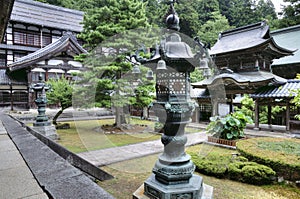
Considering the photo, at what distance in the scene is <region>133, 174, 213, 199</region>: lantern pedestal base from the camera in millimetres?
2996

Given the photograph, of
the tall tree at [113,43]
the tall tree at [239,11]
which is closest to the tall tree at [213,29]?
the tall tree at [239,11]

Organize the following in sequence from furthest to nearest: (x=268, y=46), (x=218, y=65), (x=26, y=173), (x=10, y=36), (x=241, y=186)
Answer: (x=10, y=36) → (x=218, y=65) → (x=268, y=46) → (x=241, y=186) → (x=26, y=173)

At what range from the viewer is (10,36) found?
20.0 m

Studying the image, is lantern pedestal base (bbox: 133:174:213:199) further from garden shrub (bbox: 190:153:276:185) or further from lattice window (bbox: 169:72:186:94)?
garden shrub (bbox: 190:153:276:185)

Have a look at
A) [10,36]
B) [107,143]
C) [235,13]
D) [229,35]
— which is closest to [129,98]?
[107,143]

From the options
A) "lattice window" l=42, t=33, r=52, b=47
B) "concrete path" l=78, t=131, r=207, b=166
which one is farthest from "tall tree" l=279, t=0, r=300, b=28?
"lattice window" l=42, t=33, r=52, b=47

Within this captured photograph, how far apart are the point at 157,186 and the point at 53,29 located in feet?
83.2

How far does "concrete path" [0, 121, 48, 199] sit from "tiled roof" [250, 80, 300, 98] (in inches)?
430

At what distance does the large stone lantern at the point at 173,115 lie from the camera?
3.10m

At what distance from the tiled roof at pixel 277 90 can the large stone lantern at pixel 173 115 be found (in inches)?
342

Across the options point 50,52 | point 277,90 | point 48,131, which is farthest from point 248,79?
point 50,52

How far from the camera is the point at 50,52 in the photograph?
56.6 feet

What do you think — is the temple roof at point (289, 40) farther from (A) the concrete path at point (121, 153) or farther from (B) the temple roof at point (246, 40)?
(A) the concrete path at point (121, 153)

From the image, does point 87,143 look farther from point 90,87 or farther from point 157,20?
point 157,20
